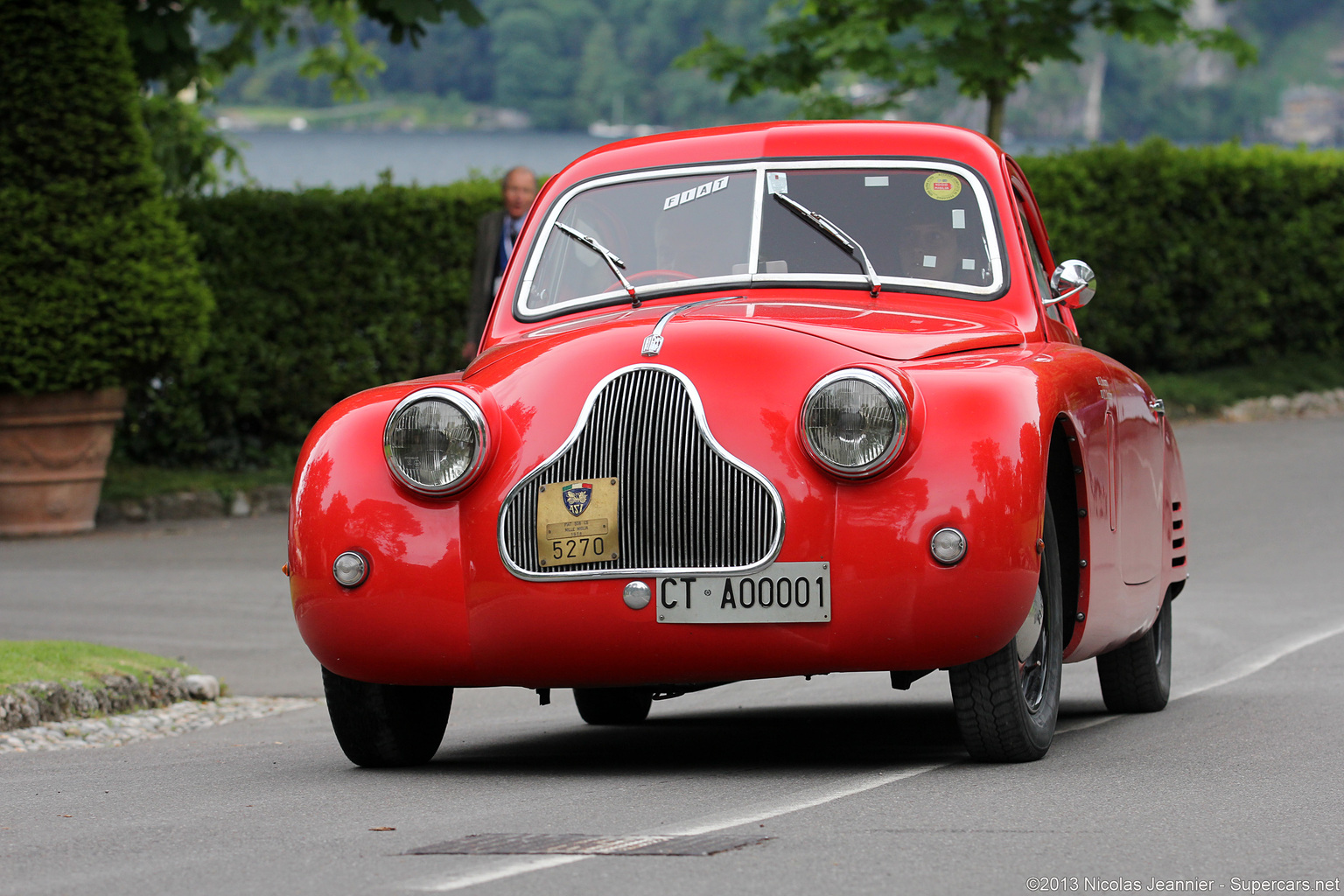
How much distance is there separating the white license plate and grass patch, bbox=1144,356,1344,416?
614 inches

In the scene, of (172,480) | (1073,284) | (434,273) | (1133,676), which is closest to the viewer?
(1073,284)

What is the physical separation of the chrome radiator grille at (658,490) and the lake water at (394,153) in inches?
1361

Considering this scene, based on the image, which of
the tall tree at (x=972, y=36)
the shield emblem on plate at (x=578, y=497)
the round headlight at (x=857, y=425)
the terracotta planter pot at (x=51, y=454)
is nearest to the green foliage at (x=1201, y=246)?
the tall tree at (x=972, y=36)

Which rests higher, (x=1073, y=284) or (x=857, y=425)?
(x=1073, y=284)

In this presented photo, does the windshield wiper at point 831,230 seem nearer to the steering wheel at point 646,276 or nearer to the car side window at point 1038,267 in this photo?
the steering wheel at point 646,276

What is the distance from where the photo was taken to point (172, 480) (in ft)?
52.9

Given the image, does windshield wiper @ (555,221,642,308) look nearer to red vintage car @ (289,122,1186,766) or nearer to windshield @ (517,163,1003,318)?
windshield @ (517,163,1003,318)

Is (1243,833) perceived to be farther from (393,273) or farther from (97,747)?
(393,273)

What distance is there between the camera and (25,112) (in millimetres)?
14078

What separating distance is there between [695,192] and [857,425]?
1.74m

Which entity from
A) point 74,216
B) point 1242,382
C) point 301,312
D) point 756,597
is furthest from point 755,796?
point 1242,382

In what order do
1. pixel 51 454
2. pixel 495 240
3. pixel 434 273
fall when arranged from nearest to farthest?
pixel 495 240 → pixel 51 454 → pixel 434 273

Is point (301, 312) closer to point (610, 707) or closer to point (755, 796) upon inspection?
point (610, 707)

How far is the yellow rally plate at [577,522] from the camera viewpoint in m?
4.99
